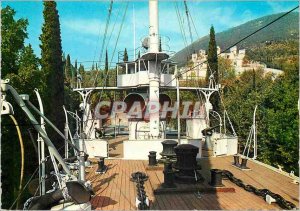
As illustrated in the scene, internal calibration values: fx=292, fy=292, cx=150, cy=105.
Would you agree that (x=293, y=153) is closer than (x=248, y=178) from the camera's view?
No

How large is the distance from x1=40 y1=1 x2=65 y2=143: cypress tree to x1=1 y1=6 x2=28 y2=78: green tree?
6.97 meters

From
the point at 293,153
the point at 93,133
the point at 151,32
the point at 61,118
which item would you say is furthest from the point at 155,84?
the point at 293,153

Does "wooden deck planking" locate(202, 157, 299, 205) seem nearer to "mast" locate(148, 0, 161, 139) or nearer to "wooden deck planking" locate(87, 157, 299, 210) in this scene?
"wooden deck planking" locate(87, 157, 299, 210)

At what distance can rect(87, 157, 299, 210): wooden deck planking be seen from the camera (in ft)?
25.7

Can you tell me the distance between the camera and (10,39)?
583 inches

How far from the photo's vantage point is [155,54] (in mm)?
15367

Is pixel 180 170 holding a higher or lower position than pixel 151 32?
lower

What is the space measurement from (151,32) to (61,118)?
1198 cm

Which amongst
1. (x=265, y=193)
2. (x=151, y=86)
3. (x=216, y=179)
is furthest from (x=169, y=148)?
(x=265, y=193)

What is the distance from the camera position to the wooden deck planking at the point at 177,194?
7844 mm

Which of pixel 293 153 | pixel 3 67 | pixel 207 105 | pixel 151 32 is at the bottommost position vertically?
pixel 293 153

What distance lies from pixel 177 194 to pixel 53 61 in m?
17.7

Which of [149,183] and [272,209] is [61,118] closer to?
[149,183]

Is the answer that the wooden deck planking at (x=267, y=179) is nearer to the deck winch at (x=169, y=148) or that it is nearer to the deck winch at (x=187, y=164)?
the deck winch at (x=169, y=148)
